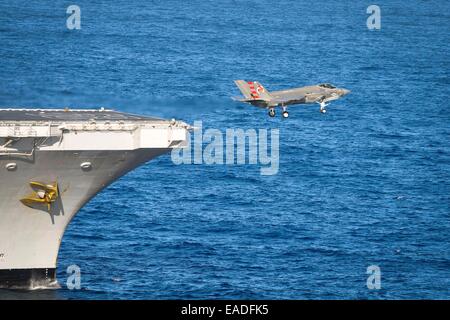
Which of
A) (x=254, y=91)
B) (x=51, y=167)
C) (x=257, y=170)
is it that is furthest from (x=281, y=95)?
(x=257, y=170)

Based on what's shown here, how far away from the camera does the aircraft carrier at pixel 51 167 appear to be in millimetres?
72250

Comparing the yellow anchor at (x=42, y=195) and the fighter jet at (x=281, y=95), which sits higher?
the fighter jet at (x=281, y=95)

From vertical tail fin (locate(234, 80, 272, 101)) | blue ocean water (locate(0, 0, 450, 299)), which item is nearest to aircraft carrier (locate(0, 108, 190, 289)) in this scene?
blue ocean water (locate(0, 0, 450, 299))

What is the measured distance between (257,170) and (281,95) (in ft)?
117

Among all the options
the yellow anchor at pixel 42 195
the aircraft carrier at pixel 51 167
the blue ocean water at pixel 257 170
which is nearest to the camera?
the aircraft carrier at pixel 51 167

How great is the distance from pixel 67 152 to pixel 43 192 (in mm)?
3190

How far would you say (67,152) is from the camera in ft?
240

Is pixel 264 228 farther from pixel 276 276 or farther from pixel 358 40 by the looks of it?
pixel 358 40

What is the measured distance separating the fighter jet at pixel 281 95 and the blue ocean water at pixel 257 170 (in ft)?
9.17

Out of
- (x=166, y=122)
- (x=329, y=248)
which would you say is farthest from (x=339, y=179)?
(x=166, y=122)

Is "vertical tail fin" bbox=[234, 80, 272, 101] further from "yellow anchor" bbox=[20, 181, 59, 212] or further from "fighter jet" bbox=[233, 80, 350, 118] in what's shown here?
Answer: "yellow anchor" bbox=[20, 181, 59, 212]

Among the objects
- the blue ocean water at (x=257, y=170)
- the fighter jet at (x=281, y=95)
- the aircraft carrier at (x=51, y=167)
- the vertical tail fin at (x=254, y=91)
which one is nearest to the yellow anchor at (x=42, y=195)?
the aircraft carrier at (x=51, y=167)

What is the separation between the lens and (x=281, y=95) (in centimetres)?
7894

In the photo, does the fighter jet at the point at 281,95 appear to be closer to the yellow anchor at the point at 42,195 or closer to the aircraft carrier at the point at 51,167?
the aircraft carrier at the point at 51,167
